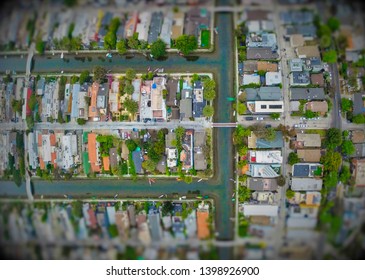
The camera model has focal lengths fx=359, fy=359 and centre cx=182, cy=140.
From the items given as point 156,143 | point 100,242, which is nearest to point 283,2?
point 156,143

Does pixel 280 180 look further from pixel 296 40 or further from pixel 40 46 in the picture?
pixel 40 46

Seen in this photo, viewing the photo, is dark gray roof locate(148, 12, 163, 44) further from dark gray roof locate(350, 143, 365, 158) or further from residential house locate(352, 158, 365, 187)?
residential house locate(352, 158, 365, 187)

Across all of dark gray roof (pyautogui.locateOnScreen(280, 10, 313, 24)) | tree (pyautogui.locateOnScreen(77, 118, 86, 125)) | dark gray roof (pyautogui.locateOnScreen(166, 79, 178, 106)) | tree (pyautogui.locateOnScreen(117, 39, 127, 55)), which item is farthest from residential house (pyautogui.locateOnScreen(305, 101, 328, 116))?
tree (pyautogui.locateOnScreen(77, 118, 86, 125))

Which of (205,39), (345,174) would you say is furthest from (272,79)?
(345,174)

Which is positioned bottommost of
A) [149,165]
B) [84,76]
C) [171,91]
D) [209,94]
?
[149,165]

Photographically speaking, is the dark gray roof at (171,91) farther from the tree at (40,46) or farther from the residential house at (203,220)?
the tree at (40,46)

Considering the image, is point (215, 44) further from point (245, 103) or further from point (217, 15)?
point (245, 103)
